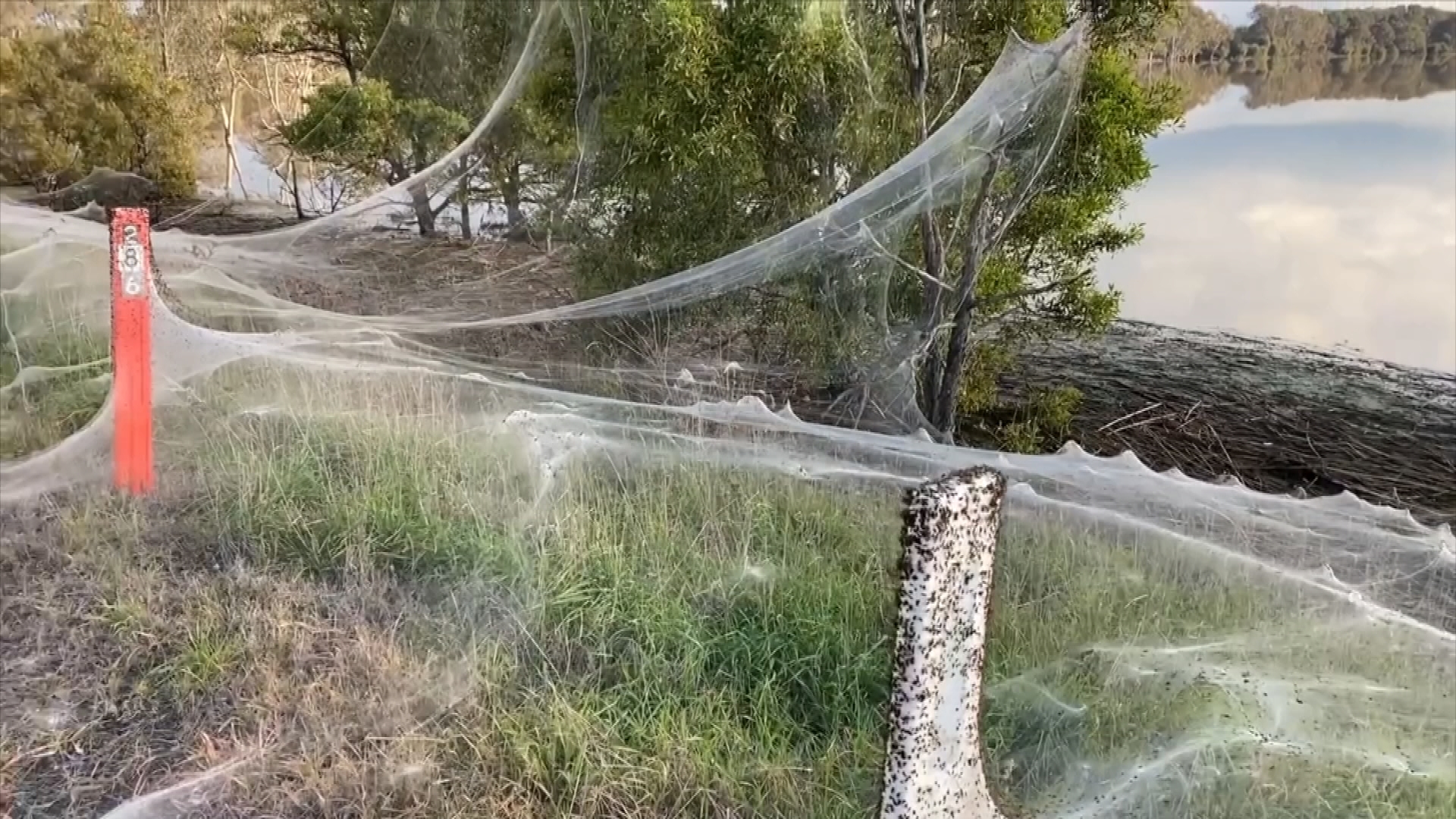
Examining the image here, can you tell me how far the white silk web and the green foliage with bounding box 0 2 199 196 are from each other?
30 centimetres

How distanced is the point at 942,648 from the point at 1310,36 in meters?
1.04

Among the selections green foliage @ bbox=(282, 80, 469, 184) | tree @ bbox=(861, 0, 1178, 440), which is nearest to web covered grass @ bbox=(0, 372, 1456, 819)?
tree @ bbox=(861, 0, 1178, 440)

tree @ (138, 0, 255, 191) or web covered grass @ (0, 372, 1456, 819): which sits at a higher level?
tree @ (138, 0, 255, 191)

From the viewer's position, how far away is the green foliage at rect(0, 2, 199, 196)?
329 cm

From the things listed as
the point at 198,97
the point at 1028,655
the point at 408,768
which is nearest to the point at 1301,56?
the point at 1028,655

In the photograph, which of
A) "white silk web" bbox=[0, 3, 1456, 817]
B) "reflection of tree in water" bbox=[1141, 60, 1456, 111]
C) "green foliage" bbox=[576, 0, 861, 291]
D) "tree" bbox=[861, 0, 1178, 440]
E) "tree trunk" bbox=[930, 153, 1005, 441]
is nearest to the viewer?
"white silk web" bbox=[0, 3, 1456, 817]

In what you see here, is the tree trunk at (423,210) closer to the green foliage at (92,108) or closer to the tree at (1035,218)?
the green foliage at (92,108)

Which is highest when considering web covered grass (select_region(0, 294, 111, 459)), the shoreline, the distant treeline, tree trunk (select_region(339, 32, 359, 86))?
tree trunk (select_region(339, 32, 359, 86))

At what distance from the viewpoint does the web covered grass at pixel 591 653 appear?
116 centimetres

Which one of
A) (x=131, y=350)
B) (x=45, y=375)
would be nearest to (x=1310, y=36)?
(x=131, y=350)

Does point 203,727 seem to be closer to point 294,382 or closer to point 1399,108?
point 294,382

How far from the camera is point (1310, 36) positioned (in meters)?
1.47

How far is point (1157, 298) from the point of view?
1.48m

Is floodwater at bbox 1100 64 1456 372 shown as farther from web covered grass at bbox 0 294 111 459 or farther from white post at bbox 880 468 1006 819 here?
web covered grass at bbox 0 294 111 459
